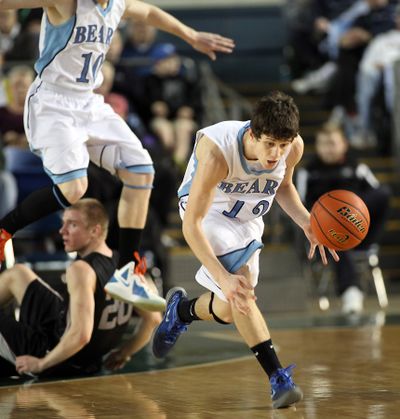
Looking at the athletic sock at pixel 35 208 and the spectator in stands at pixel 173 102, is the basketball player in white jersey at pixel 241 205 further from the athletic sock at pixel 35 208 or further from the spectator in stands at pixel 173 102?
the spectator in stands at pixel 173 102

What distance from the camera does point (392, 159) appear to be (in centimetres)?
1121

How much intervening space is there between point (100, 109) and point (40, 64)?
1.27ft

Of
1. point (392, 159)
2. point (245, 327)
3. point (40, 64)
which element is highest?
point (40, 64)

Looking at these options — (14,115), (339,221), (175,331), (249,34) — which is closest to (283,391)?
(339,221)

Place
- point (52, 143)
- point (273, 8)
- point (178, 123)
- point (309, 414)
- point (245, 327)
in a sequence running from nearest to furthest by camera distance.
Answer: point (309, 414) → point (245, 327) → point (52, 143) → point (178, 123) → point (273, 8)

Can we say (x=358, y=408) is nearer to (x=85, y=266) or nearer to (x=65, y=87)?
(x=85, y=266)

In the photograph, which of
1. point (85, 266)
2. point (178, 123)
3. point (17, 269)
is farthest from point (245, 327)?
point (178, 123)

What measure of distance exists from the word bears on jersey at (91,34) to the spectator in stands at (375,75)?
5994 millimetres

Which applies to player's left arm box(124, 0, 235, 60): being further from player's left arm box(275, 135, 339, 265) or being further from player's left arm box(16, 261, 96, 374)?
player's left arm box(16, 261, 96, 374)

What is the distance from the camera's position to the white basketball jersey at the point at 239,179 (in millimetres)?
4707

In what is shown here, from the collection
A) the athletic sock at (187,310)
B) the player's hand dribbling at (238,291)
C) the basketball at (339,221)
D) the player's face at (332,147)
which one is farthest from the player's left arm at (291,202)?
the player's face at (332,147)

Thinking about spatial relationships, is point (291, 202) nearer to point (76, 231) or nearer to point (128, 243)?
point (128, 243)

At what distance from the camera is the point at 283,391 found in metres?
4.56

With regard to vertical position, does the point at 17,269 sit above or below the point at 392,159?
above
